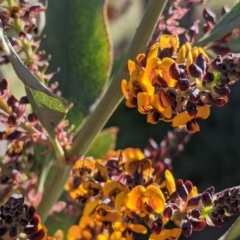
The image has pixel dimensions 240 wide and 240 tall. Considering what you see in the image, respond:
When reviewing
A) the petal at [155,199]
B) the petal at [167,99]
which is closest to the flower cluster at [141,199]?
the petal at [155,199]

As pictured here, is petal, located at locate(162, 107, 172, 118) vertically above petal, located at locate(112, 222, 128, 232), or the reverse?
petal, located at locate(162, 107, 172, 118)

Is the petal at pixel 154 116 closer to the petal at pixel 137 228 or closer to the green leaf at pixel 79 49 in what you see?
the petal at pixel 137 228

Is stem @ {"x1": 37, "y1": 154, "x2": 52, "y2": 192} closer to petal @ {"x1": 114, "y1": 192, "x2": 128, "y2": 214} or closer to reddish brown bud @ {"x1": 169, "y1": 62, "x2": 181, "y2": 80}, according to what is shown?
petal @ {"x1": 114, "y1": 192, "x2": 128, "y2": 214}

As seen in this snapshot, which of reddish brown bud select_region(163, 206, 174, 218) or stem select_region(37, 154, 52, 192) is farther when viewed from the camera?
stem select_region(37, 154, 52, 192)

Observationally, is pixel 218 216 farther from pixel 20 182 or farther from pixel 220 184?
pixel 220 184

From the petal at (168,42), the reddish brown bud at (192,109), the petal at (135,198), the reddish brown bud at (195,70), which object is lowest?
the petal at (135,198)

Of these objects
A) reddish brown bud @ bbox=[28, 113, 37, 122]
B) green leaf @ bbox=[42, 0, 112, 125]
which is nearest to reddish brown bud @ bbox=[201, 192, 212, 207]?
reddish brown bud @ bbox=[28, 113, 37, 122]

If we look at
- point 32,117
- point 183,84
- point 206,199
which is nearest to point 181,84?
point 183,84

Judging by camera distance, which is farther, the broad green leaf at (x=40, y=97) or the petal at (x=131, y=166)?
the petal at (x=131, y=166)
